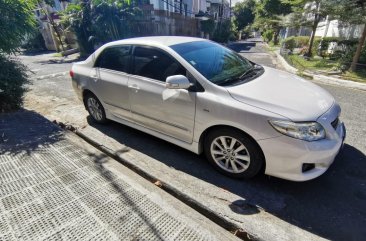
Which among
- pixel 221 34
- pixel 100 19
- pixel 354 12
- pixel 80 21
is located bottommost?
pixel 221 34

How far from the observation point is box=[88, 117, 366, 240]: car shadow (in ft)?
7.86

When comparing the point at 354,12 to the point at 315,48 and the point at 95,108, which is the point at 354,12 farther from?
the point at 95,108

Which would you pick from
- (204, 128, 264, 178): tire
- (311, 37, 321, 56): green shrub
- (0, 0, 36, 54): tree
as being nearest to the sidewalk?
(204, 128, 264, 178): tire

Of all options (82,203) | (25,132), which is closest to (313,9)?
(25,132)

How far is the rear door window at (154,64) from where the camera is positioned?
3252 millimetres

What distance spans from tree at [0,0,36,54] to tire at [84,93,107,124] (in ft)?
7.63

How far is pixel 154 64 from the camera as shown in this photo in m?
3.48

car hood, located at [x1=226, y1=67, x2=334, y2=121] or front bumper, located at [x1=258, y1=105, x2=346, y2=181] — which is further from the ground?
car hood, located at [x1=226, y1=67, x2=334, y2=121]

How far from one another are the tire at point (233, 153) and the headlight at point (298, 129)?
349 mm

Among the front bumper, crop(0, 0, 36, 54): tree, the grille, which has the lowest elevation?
the front bumper

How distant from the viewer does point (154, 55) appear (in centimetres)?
349

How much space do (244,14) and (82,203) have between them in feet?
179

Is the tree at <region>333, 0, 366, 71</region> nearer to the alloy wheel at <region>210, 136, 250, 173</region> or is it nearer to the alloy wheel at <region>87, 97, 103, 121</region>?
the alloy wheel at <region>210, 136, 250, 173</region>

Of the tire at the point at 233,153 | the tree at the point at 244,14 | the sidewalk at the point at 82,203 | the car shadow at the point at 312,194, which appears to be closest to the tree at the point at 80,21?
the sidewalk at the point at 82,203
